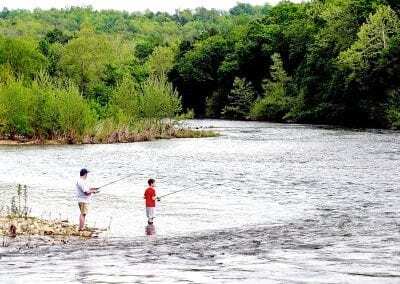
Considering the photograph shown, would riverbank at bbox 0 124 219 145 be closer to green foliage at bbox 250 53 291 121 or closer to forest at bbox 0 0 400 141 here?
forest at bbox 0 0 400 141

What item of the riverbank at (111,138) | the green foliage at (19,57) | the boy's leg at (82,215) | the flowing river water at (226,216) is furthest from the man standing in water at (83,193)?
the green foliage at (19,57)

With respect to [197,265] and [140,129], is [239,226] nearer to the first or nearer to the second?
[197,265]

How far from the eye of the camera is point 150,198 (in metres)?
26.8

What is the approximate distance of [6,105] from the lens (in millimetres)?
80625

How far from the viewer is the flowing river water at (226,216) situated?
62.8ft

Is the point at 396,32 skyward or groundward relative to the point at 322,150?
skyward

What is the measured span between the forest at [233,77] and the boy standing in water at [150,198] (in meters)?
52.2

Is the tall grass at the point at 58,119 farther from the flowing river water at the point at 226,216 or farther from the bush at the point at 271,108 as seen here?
the bush at the point at 271,108

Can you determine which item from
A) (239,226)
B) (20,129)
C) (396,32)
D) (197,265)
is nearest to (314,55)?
(396,32)

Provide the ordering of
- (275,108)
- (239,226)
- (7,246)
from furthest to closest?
(275,108) < (239,226) < (7,246)

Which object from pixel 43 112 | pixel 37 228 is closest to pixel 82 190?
pixel 37 228

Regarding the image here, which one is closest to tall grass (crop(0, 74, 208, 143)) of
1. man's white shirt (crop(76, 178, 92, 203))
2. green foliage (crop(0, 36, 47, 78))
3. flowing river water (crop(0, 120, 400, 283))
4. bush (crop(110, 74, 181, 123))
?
bush (crop(110, 74, 181, 123))

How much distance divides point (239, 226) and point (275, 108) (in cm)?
10468

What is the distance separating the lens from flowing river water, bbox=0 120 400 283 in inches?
754
